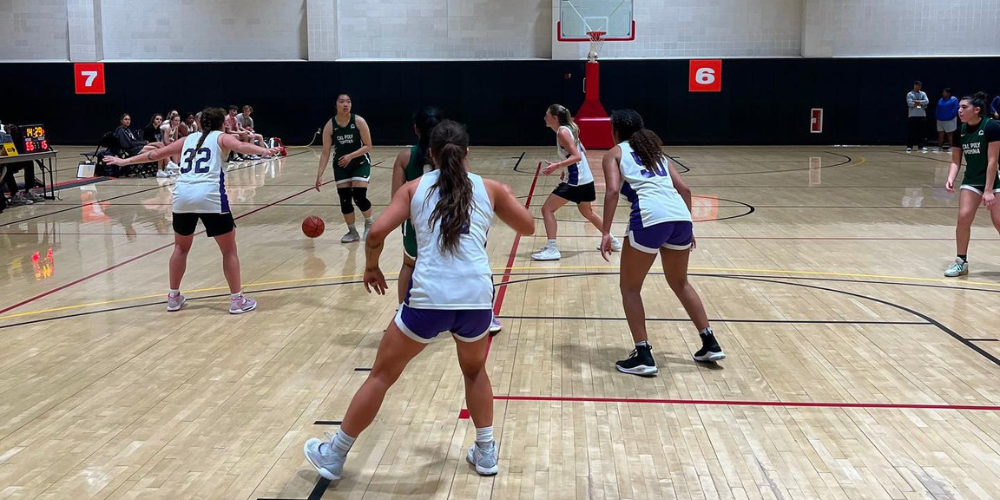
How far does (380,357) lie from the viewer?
380cm

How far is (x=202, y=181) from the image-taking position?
684 cm

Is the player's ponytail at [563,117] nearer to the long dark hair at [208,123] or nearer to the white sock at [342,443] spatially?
the long dark hair at [208,123]

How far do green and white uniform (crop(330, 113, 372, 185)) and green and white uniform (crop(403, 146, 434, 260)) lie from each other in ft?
13.9

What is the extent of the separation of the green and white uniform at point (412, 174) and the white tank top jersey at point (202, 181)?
186 centimetres

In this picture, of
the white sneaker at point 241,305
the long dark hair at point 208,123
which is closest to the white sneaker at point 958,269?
the white sneaker at point 241,305

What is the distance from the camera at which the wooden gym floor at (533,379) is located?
160 inches

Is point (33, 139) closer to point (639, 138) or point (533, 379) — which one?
point (533, 379)

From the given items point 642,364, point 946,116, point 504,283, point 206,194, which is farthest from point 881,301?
point 946,116

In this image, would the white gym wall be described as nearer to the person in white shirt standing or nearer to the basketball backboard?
the basketball backboard

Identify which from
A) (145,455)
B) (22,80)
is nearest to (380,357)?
(145,455)

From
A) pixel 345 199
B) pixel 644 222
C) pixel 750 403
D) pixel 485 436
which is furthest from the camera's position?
pixel 345 199

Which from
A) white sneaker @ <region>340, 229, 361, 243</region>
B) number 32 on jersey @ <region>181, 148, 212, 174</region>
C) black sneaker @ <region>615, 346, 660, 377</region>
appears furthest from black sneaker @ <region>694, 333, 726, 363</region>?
white sneaker @ <region>340, 229, 361, 243</region>

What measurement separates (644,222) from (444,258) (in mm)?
1951

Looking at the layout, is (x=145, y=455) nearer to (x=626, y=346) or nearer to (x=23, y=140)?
(x=626, y=346)
